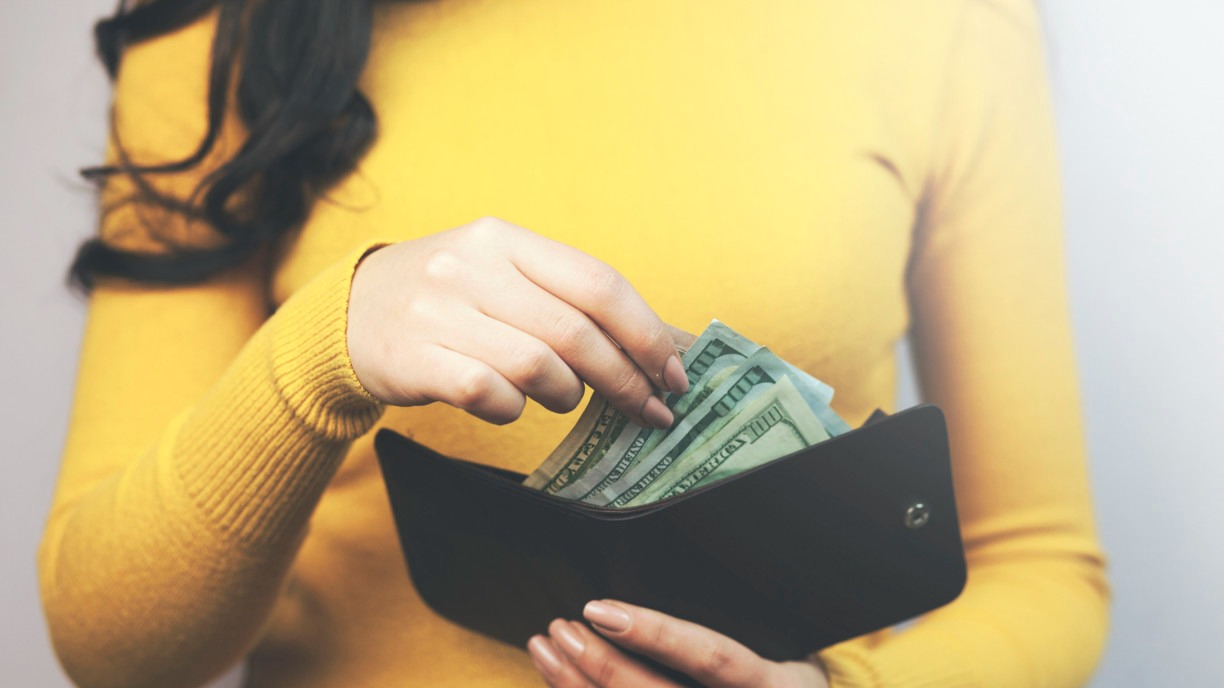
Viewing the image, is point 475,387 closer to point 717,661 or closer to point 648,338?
point 648,338

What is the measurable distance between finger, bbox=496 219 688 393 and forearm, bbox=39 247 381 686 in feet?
0.38

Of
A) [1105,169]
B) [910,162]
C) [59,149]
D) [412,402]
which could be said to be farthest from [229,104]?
[1105,169]

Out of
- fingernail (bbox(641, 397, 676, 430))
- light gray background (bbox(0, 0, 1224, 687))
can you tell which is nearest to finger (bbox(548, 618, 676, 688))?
fingernail (bbox(641, 397, 676, 430))

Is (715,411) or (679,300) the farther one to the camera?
(679,300)

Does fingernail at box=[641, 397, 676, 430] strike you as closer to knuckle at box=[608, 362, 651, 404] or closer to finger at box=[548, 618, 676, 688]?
knuckle at box=[608, 362, 651, 404]

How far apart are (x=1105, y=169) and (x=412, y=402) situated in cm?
45

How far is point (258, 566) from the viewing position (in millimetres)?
603

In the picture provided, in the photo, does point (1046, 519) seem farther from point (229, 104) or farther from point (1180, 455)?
point (229, 104)

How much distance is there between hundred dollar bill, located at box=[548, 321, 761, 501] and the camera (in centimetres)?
46

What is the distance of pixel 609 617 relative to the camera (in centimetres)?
47

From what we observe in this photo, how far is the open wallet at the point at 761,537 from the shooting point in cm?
46

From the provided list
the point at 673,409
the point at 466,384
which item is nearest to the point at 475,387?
the point at 466,384

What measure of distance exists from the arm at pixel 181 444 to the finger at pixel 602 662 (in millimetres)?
169

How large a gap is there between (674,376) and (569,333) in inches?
2.3
